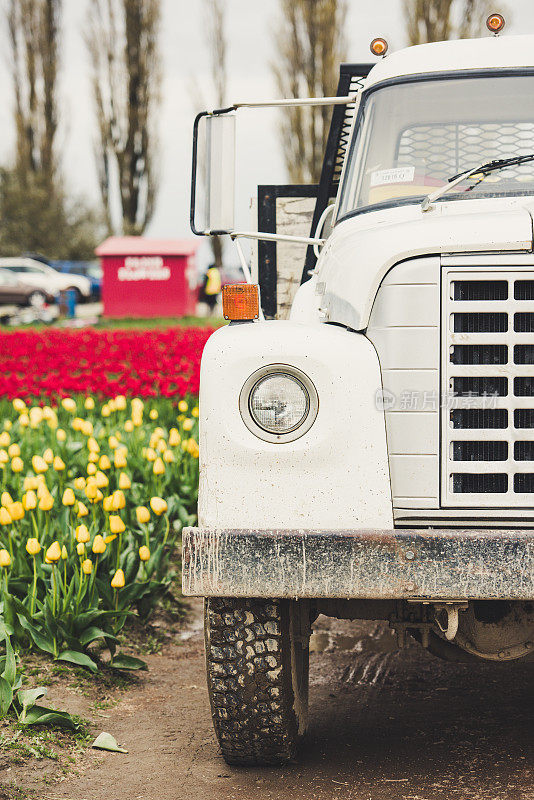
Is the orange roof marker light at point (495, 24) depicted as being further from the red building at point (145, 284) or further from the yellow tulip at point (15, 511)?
the red building at point (145, 284)

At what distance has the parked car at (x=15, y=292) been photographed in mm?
32688

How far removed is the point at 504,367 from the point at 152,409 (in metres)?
5.45

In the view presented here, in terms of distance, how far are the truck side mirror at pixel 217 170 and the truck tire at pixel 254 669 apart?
1615 mm

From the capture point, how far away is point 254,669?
11.6 feet

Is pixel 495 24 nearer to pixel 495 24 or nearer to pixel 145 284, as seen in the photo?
pixel 495 24

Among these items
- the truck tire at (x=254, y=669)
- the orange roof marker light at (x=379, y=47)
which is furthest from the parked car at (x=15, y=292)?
the truck tire at (x=254, y=669)

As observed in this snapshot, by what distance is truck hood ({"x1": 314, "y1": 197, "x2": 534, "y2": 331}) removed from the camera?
324 centimetres

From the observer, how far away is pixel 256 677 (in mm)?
3533

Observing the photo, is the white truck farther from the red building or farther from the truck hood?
the red building

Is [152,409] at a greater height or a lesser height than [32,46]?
lesser

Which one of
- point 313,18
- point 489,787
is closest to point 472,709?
point 489,787

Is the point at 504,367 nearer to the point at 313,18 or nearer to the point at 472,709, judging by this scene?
the point at 472,709

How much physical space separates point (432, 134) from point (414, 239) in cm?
124

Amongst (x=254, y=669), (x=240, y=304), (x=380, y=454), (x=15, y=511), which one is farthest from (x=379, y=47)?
(x=254, y=669)
